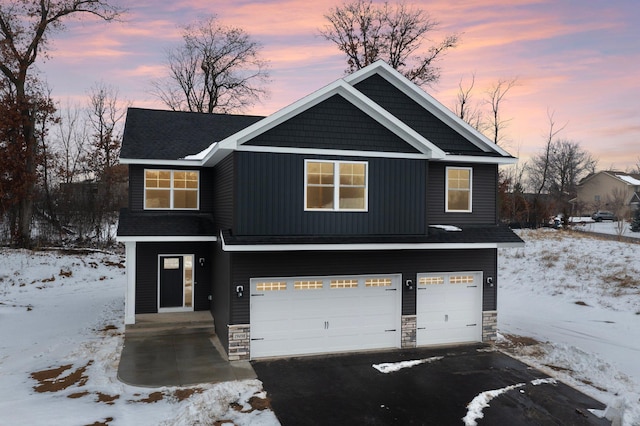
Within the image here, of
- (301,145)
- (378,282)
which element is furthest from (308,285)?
(301,145)

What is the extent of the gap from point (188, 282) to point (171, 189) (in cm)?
333

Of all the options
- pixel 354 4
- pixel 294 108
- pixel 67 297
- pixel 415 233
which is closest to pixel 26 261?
pixel 67 297

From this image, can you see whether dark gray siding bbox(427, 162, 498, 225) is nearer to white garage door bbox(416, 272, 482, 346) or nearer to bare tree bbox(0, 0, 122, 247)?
white garage door bbox(416, 272, 482, 346)

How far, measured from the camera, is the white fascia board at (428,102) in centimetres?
1417

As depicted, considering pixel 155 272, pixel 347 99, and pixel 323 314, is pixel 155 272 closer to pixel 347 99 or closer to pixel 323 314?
pixel 323 314

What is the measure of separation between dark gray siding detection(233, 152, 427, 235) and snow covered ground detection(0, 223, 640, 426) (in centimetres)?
375

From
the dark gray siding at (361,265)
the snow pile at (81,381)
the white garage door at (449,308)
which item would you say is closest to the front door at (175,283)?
the snow pile at (81,381)

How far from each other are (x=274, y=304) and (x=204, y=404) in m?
3.71

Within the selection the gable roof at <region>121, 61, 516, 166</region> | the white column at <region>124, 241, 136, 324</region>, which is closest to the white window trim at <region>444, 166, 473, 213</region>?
the gable roof at <region>121, 61, 516, 166</region>

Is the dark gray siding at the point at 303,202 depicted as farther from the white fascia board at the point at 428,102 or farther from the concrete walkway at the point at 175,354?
the concrete walkway at the point at 175,354

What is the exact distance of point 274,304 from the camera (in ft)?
39.6

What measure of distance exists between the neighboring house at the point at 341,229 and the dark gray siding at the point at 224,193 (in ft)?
0.29

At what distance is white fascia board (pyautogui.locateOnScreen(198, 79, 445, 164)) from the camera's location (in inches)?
443

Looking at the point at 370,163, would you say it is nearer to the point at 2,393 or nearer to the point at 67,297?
the point at 2,393
